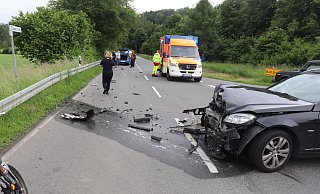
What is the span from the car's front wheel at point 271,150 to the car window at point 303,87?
2.96 ft

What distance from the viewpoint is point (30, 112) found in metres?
8.15

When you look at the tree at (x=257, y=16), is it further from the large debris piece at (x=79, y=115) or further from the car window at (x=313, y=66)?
the large debris piece at (x=79, y=115)

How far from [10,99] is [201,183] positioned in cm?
542

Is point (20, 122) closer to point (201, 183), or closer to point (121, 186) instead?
point (121, 186)

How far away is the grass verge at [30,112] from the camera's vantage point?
6.33 m

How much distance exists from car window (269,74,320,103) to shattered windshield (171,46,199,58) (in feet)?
44.9

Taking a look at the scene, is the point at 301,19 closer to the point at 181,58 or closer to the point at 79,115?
the point at 181,58

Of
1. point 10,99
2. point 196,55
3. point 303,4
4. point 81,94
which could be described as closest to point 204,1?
point 303,4

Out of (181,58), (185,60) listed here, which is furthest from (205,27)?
(185,60)

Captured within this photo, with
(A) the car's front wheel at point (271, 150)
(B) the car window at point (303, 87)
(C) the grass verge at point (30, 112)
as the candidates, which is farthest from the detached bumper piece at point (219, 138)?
(C) the grass verge at point (30, 112)

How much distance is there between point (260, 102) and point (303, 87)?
1.23 meters

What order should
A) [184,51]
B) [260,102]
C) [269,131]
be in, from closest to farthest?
1. [269,131]
2. [260,102]
3. [184,51]

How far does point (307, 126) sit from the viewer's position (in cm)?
475

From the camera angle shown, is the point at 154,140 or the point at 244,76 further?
the point at 244,76
